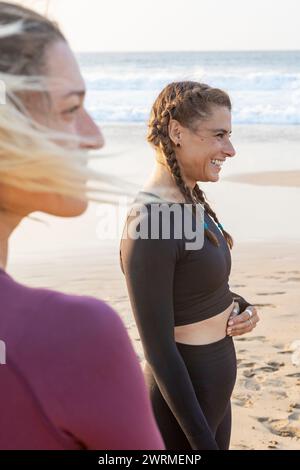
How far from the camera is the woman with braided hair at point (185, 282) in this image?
2338 millimetres

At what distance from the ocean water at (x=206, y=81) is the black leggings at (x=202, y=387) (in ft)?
25.1

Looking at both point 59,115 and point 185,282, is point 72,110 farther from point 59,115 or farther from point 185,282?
point 185,282

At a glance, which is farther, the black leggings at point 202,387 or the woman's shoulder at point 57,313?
the black leggings at point 202,387

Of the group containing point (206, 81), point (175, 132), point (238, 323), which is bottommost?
point (206, 81)

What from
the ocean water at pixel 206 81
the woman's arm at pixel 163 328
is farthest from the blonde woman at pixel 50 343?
the ocean water at pixel 206 81

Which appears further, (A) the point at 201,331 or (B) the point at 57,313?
(A) the point at 201,331

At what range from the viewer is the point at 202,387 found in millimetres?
2559

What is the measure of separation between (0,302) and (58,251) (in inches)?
316

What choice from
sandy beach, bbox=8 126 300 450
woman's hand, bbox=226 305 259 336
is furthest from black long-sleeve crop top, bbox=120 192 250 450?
sandy beach, bbox=8 126 300 450

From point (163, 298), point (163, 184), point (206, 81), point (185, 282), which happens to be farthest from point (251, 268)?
point (206, 81)

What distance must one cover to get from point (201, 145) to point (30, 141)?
1852mm

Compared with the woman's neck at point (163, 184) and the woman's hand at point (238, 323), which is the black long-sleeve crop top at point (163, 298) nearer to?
the woman's neck at point (163, 184)

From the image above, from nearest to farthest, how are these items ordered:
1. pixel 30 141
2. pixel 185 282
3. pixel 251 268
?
pixel 30 141 < pixel 185 282 < pixel 251 268

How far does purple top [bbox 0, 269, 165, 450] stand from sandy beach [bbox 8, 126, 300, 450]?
329 centimetres
